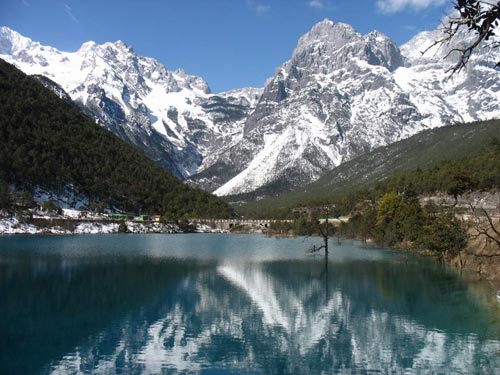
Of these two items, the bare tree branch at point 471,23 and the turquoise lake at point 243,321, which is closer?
the bare tree branch at point 471,23

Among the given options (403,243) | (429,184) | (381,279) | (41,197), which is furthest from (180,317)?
(41,197)

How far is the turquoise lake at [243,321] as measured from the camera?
2841 centimetres

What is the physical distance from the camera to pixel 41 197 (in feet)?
600

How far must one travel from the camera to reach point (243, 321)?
38844 millimetres

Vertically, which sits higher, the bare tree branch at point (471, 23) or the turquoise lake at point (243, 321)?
the bare tree branch at point (471, 23)

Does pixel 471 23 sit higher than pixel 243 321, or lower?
higher

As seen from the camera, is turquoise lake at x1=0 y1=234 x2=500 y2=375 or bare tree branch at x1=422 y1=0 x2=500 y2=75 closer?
bare tree branch at x1=422 y1=0 x2=500 y2=75

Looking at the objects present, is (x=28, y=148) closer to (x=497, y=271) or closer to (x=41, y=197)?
(x=41, y=197)

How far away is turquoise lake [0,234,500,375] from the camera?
93.2 ft

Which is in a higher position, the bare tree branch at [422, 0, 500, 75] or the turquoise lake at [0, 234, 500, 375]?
the bare tree branch at [422, 0, 500, 75]

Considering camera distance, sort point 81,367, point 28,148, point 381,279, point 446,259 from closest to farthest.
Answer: point 81,367 → point 381,279 → point 446,259 → point 28,148

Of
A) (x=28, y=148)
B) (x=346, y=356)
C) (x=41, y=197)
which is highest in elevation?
(x=28, y=148)

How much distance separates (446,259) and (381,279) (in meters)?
20.2

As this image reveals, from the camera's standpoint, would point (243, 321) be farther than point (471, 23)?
Yes
